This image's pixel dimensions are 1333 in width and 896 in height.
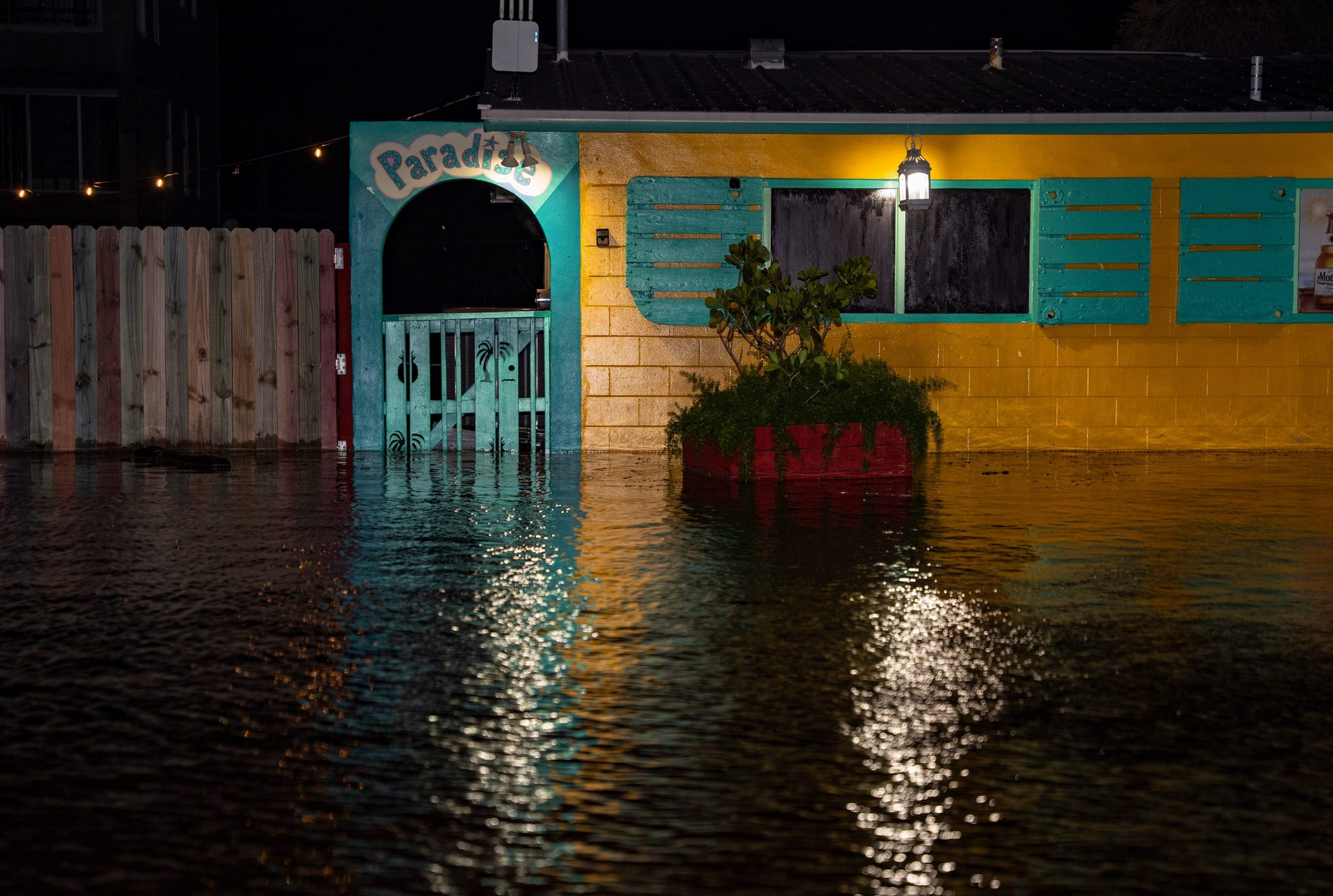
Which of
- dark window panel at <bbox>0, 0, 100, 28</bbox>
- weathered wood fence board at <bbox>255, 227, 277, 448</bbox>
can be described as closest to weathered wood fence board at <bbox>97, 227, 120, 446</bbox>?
weathered wood fence board at <bbox>255, 227, 277, 448</bbox>

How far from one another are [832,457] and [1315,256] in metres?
6.52

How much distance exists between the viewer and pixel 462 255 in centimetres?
3050

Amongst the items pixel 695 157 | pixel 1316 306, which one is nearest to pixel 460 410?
pixel 695 157

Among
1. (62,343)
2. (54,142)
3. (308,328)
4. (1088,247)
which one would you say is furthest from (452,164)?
(54,142)

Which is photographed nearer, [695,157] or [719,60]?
[695,157]

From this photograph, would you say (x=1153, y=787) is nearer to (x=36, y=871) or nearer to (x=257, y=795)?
(x=257, y=795)

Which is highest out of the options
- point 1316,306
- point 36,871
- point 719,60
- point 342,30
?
point 342,30

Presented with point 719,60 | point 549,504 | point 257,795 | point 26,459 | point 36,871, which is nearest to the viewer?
point 36,871

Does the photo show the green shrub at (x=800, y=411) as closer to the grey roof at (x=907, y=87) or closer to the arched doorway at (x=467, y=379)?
the arched doorway at (x=467, y=379)

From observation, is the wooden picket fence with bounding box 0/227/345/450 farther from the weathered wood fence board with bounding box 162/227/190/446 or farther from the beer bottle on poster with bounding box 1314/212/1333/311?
the beer bottle on poster with bounding box 1314/212/1333/311

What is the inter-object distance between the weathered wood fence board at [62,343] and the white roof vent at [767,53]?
25.0 feet

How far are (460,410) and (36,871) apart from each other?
40.7 feet

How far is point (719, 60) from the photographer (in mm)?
18109

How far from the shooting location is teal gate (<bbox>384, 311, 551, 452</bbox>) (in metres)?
15.6
